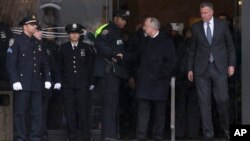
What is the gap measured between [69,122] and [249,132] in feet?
12.1

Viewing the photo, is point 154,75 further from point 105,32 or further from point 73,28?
point 73,28

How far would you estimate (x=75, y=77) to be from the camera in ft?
41.9

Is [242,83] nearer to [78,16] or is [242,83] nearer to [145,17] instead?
[145,17]

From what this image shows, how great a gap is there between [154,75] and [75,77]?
1327mm

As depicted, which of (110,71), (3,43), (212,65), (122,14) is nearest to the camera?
(212,65)

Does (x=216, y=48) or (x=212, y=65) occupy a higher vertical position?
(x=216, y=48)

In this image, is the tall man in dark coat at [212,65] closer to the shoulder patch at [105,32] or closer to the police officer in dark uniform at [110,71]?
the police officer in dark uniform at [110,71]

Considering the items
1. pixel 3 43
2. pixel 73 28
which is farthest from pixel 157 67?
pixel 3 43

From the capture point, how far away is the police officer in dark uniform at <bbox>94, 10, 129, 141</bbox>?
12586 mm

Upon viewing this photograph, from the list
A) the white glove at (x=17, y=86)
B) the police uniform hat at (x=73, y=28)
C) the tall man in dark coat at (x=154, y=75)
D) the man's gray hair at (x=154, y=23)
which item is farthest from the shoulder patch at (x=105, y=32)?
the white glove at (x=17, y=86)

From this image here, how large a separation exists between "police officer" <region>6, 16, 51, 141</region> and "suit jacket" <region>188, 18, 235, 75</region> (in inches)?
95.3

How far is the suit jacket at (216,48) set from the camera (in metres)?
12.2

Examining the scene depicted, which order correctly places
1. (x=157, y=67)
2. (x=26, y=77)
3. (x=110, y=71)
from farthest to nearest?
(x=110, y=71)
(x=157, y=67)
(x=26, y=77)

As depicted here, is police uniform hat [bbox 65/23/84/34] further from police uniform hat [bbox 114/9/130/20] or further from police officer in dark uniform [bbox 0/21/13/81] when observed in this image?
police officer in dark uniform [bbox 0/21/13/81]
